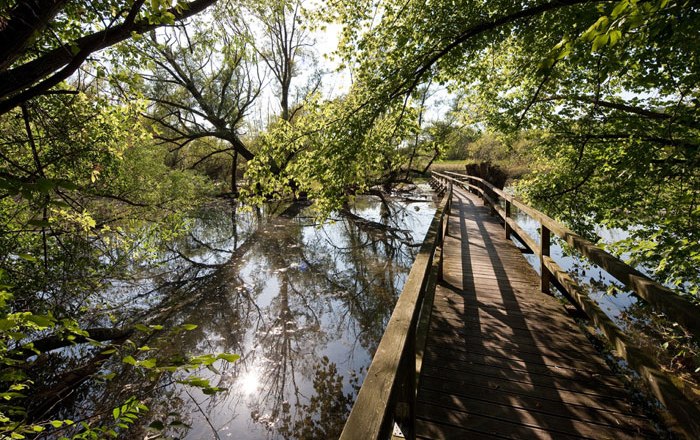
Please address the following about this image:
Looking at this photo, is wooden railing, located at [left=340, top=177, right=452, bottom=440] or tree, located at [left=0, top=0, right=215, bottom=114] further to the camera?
tree, located at [left=0, top=0, right=215, bottom=114]

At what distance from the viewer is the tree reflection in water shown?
466cm

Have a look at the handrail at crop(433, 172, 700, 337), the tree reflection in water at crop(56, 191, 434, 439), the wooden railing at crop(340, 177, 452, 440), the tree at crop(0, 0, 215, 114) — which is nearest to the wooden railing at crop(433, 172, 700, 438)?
the handrail at crop(433, 172, 700, 337)

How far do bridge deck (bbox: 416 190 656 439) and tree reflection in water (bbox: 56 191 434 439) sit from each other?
1.97 m

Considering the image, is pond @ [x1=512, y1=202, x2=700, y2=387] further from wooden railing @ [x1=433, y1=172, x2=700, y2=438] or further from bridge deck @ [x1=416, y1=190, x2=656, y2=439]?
wooden railing @ [x1=433, y1=172, x2=700, y2=438]

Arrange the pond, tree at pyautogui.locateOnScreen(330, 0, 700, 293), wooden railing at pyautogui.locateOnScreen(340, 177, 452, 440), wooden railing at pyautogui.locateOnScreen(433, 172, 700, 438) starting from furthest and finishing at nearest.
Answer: the pond < tree at pyautogui.locateOnScreen(330, 0, 700, 293) < wooden railing at pyautogui.locateOnScreen(433, 172, 700, 438) < wooden railing at pyautogui.locateOnScreen(340, 177, 452, 440)

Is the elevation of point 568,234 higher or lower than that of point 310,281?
higher

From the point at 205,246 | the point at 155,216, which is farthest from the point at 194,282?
the point at 155,216

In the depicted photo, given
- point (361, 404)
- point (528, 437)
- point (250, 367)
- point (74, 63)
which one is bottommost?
point (250, 367)

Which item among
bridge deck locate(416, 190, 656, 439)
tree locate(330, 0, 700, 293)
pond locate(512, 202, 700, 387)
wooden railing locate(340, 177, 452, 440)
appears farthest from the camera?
pond locate(512, 202, 700, 387)

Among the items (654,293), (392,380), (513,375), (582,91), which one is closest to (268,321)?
(513,375)

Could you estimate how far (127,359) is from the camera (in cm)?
159

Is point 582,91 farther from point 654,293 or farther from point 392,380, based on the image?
point 392,380

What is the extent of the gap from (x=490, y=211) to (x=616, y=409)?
10.8 m

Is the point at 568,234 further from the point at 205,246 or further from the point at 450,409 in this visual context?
the point at 205,246
